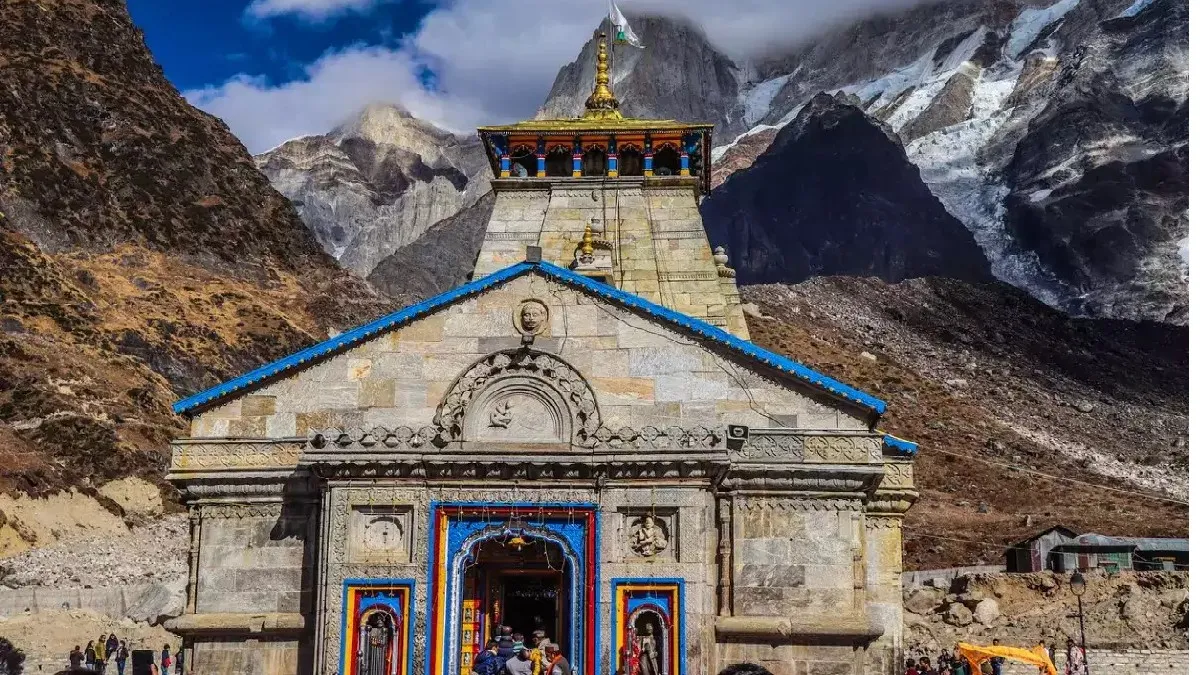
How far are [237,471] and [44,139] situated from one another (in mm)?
92854

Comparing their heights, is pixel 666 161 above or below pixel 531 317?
above

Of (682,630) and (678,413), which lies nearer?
(682,630)

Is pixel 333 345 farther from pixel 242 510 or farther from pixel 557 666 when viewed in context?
pixel 557 666

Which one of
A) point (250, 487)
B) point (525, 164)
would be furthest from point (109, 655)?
point (525, 164)

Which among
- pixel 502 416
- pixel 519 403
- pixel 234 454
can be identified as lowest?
pixel 234 454

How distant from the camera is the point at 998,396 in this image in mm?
112750

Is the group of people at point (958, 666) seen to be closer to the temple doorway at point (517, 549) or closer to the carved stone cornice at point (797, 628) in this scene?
the carved stone cornice at point (797, 628)

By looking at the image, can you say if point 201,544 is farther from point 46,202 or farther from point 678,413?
point 46,202

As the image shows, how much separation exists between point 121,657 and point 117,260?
6902cm

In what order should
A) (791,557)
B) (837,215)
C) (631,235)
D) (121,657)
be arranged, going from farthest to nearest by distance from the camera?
1. (837,215)
2. (121,657)
3. (631,235)
4. (791,557)

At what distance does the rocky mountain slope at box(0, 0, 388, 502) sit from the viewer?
75.0 m

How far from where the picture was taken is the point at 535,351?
2628 centimetres

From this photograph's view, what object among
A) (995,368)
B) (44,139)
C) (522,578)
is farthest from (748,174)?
(522,578)

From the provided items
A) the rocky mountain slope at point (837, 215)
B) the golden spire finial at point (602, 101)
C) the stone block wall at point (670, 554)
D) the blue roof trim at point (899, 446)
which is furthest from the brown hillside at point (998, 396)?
the stone block wall at point (670, 554)
